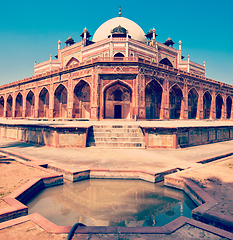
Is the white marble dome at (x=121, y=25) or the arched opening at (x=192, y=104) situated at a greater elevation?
the white marble dome at (x=121, y=25)

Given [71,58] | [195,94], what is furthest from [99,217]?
[71,58]

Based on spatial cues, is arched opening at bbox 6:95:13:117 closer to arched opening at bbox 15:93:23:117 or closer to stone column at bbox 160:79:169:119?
arched opening at bbox 15:93:23:117

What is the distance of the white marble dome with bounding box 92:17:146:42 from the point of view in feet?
96.5

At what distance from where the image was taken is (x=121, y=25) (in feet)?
97.8

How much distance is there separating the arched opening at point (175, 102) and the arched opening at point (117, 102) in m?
6.47

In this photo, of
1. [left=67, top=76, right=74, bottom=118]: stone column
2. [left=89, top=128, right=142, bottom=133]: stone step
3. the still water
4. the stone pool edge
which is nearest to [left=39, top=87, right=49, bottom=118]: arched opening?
[left=67, top=76, right=74, bottom=118]: stone column

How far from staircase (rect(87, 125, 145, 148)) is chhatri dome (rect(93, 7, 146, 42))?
24405 mm

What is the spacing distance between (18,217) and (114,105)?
18432 mm

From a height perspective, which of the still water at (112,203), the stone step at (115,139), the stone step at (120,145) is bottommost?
the still water at (112,203)

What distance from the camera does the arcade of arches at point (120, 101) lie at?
64.8 ft

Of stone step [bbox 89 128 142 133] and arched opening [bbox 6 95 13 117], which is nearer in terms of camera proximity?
stone step [bbox 89 128 142 133]

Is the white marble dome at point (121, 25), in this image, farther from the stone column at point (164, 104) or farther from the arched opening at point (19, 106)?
the arched opening at point (19, 106)

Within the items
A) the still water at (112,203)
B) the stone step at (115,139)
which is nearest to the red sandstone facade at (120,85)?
the stone step at (115,139)

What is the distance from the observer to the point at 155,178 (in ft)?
13.0
